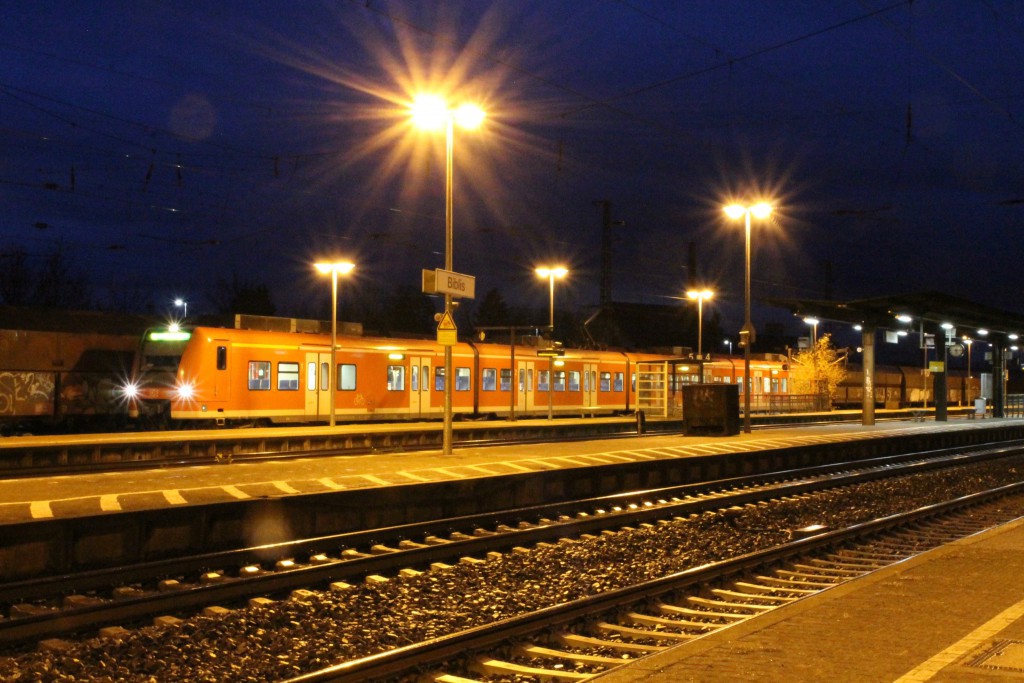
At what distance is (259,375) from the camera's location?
3111 centimetres

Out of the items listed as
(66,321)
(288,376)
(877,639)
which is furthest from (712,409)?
(66,321)

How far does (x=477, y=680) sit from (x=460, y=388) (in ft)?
106

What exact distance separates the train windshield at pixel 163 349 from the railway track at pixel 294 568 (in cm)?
1761

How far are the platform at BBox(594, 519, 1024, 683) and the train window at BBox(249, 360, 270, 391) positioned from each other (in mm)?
23980

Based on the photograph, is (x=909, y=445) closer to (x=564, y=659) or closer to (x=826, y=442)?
(x=826, y=442)

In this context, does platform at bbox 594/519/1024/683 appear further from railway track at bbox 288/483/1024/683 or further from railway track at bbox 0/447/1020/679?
railway track at bbox 0/447/1020/679

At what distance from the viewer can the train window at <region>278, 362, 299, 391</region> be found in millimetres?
31922

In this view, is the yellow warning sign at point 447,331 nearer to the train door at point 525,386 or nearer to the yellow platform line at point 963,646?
the yellow platform line at point 963,646

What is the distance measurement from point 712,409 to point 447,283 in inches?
502

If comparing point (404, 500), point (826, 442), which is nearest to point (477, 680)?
point (404, 500)

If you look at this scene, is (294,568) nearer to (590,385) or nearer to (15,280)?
(590,385)

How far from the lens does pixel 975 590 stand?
912cm

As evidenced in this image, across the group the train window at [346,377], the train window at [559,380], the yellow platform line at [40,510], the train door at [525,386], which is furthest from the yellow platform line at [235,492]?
the train window at [559,380]

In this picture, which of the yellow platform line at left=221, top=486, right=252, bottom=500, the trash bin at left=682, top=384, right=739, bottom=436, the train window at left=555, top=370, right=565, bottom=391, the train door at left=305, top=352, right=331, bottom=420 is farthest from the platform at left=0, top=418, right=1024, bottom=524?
the train window at left=555, top=370, right=565, bottom=391
